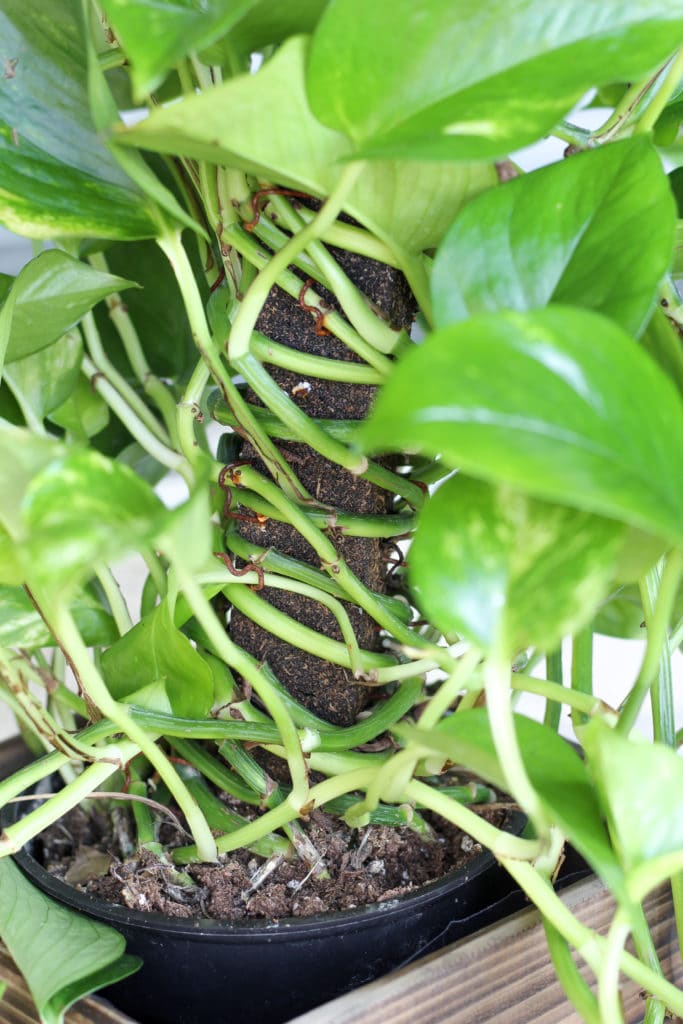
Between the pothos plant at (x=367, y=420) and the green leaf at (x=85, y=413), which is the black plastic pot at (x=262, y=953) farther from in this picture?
the green leaf at (x=85, y=413)

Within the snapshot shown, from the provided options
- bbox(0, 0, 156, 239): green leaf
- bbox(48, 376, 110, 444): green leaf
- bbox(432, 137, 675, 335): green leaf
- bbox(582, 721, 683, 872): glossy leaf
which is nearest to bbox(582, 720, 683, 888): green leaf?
bbox(582, 721, 683, 872): glossy leaf

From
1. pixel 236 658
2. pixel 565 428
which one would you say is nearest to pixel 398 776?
pixel 236 658

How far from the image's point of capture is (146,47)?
236 millimetres

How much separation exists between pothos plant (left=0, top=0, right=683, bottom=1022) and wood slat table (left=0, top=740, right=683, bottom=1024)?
0.02m

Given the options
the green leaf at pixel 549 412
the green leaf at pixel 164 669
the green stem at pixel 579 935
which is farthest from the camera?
the green leaf at pixel 164 669

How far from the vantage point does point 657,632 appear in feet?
1.09

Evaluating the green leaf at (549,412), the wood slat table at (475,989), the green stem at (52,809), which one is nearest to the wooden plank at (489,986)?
the wood slat table at (475,989)

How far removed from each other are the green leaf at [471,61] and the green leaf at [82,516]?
0.10 meters

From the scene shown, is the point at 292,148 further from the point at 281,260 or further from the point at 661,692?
the point at 661,692

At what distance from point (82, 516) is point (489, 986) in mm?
244

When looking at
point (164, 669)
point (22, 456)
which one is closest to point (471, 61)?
point (22, 456)

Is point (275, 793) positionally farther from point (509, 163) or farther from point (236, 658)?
point (509, 163)

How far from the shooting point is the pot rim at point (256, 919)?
377mm

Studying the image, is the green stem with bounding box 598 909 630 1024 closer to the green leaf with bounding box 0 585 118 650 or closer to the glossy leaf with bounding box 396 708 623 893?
the glossy leaf with bounding box 396 708 623 893
